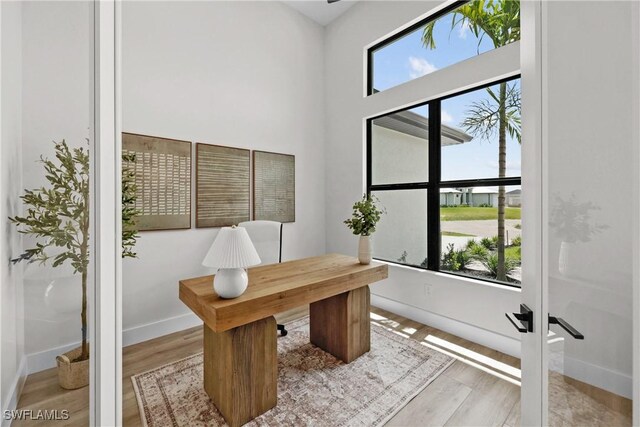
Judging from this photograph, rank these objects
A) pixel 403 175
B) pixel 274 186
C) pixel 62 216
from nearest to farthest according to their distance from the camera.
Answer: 1. pixel 62 216
2. pixel 403 175
3. pixel 274 186

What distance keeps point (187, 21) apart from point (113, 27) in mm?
2761

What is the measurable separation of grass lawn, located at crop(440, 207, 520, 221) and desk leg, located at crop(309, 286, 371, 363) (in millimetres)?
1274

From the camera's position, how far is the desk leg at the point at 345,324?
2264 millimetres

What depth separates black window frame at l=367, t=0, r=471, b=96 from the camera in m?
2.87

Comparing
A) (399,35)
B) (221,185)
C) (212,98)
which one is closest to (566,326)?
(221,185)

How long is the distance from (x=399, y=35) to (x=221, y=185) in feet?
9.14

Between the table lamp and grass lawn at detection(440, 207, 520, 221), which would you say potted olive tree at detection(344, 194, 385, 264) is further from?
the table lamp

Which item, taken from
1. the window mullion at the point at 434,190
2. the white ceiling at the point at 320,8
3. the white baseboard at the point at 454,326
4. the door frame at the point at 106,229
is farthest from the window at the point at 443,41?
the door frame at the point at 106,229

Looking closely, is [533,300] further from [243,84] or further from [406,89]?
[243,84]

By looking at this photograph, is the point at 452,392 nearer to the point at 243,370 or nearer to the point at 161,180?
the point at 243,370

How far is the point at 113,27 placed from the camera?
0.70 metres

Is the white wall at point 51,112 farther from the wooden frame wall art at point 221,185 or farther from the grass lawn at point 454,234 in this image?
the grass lawn at point 454,234

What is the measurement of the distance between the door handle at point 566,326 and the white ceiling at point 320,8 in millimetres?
4150

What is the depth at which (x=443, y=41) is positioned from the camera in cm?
293
